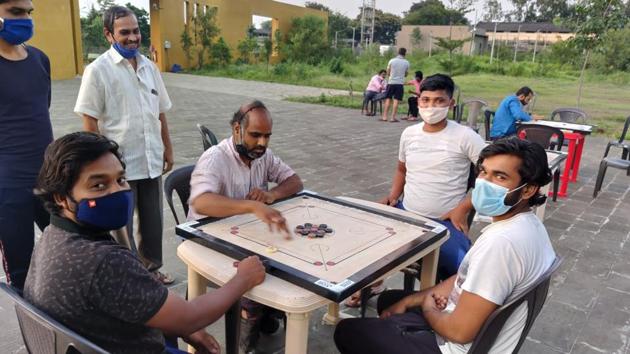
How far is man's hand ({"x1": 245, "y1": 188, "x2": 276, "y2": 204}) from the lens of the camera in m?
2.28

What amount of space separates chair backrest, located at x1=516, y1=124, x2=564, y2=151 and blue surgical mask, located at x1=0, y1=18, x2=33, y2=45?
522cm

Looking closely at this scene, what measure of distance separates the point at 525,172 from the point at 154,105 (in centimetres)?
212

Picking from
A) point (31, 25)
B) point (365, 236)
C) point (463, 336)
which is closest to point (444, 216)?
point (365, 236)

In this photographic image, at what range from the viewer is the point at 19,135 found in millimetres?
2111

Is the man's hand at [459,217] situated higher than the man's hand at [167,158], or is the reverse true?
the man's hand at [167,158]

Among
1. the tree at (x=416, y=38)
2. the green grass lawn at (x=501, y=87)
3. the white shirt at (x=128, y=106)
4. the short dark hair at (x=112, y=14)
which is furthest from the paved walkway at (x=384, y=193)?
the tree at (x=416, y=38)

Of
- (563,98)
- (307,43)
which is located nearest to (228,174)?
(563,98)

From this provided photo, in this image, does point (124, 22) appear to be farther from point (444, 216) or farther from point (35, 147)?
point (444, 216)

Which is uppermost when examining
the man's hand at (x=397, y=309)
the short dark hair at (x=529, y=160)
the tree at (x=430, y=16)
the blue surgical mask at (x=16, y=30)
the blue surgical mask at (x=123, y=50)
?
the tree at (x=430, y=16)

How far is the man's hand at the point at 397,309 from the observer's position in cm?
200

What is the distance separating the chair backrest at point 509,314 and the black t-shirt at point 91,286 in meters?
0.99

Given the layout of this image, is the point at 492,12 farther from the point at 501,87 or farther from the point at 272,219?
the point at 272,219

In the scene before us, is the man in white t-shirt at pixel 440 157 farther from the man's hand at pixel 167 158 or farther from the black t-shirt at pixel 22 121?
the black t-shirt at pixel 22 121

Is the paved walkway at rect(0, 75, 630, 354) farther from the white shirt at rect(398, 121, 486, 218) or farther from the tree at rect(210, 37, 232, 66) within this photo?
the tree at rect(210, 37, 232, 66)
